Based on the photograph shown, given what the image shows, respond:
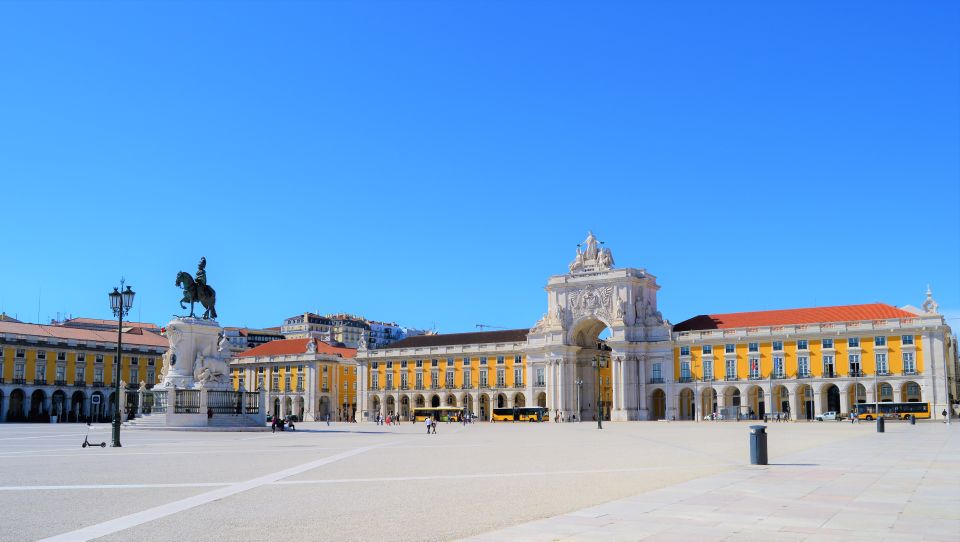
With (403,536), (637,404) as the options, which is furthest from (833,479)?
(637,404)

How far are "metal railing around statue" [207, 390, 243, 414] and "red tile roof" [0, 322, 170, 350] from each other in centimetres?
4756

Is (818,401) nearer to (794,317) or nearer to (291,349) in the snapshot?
(794,317)

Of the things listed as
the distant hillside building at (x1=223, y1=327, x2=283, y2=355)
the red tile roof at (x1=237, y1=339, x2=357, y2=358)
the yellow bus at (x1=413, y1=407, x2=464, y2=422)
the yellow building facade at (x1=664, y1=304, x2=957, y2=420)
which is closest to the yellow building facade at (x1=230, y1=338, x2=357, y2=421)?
the red tile roof at (x1=237, y1=339, x2=357, y2=358)

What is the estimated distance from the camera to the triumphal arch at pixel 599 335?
98.9 metres

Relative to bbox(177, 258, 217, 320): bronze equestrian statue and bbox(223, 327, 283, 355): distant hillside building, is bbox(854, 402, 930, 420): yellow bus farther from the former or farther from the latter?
bbox(223, 327, 283, 355): distant hillside building

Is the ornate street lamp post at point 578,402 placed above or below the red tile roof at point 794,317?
below

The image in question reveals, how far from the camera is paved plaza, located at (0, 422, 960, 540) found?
11.2 m

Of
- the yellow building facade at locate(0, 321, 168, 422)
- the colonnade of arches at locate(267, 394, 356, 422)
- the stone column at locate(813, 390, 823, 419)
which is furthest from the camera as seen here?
the colonnade of arches at locate(267, 394, 356, 422)

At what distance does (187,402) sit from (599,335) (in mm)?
65538

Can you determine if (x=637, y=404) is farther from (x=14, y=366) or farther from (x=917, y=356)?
(x=14, y=366)

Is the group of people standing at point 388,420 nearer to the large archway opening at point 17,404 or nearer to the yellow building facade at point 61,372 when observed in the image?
the yellow building facade at point 61,372

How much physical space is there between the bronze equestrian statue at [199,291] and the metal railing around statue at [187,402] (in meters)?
5.45

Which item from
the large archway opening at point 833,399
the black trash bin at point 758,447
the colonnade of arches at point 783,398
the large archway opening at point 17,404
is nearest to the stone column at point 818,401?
the colonnade of arches at point 783,398

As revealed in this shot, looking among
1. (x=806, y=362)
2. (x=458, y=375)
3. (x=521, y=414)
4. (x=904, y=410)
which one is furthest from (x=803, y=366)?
(x=458, y=375)
